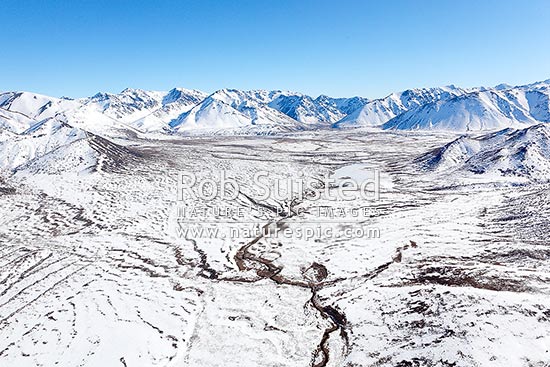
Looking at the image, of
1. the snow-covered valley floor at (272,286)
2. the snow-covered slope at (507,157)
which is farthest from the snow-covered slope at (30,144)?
the snow-covered slope at (507,157)

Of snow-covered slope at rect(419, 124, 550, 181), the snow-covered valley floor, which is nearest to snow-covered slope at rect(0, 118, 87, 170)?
the snow-covered valley floor

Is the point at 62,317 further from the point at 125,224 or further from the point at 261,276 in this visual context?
the point at 125,224

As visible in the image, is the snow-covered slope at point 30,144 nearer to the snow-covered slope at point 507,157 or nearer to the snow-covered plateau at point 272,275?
the snow-covered plateau at point 272,275

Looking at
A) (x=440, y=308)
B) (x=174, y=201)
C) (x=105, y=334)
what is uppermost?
(x=174, y=201)

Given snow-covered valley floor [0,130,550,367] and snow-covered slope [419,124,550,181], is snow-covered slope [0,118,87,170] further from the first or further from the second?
snow-covered slope [419,124,550,181]

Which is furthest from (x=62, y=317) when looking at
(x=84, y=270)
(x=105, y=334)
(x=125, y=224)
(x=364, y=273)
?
(x=364, y=273)
